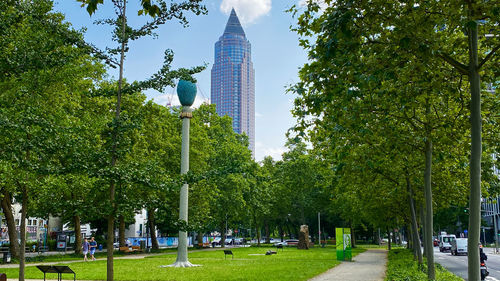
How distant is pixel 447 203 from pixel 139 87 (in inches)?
605

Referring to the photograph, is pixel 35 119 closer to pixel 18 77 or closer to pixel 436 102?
pixel 18 77

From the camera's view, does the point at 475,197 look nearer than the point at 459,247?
Yes

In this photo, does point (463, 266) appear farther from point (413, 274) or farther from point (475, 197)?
point (475, 197)

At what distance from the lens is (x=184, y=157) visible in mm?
28031

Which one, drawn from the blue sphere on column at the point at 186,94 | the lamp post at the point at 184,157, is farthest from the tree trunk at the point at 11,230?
the blue sphere on column at the point at 186,94

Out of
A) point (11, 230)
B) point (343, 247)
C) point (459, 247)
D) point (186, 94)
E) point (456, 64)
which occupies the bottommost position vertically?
point (459, 247)

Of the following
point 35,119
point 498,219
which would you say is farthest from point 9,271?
point 498,219

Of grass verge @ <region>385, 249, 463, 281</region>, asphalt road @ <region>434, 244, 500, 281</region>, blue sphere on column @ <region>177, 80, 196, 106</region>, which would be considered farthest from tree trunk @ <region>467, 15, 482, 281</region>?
blue sphere on column @ <region>177, 80, 196, 106</region>

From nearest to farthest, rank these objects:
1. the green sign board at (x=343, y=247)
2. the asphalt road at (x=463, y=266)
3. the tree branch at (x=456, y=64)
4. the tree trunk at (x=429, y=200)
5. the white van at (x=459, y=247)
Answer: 1. the tree branch at (x=456, y=64)
2. the tree trunk at (x=429, y=200)
3. the asphalt road at (x=463, y=266)
4. the green sign board at (x=343, y=247)
5. the white van at (x=459, y=247)

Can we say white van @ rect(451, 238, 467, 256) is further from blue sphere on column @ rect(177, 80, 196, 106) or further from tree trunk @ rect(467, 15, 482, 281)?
tree trunk @ rect(467, 15, 482, 281)

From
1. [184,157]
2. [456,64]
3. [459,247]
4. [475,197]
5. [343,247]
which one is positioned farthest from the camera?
[459,247]

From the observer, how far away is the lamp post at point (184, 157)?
89.2 ft

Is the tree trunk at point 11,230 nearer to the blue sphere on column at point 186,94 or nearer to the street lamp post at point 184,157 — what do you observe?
the street lamp post at point 184,157

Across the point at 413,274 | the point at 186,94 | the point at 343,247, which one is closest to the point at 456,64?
the point at 413,274
